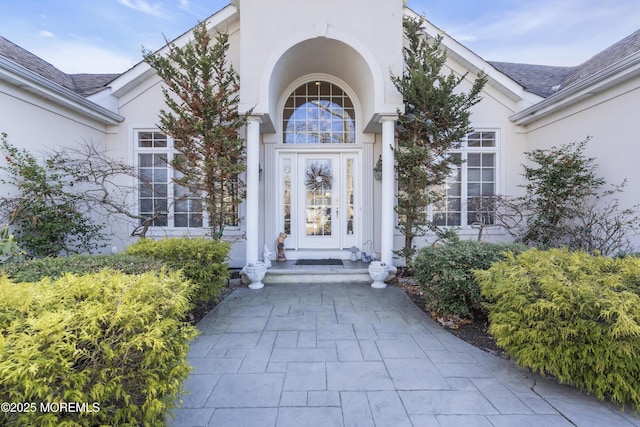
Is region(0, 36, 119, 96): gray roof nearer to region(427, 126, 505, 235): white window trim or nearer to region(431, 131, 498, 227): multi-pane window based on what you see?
region(431, 131, 498, 227): multi-pane window

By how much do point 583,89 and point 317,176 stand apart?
199 inches

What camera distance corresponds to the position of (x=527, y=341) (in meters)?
2.49

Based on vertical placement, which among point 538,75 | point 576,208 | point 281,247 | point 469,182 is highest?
point 538,75

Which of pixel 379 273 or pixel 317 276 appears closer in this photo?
pixel 379 273

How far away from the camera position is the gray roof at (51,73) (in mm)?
5156

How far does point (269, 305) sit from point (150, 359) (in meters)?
2.86

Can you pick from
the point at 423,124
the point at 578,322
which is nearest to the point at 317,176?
the point at 423,124

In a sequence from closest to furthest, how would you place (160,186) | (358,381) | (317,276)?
(358,381) < (317,276) < (160,186)

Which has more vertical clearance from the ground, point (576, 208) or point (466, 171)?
point (466, 171)

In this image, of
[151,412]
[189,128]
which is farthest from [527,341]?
[189,128]

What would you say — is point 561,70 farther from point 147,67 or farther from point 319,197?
point 147,67

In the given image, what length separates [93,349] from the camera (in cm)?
151

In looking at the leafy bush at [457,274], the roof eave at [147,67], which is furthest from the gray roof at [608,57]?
the roof eave at [147,67]

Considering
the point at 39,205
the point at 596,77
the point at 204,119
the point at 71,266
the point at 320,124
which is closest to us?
the point at 71,266
